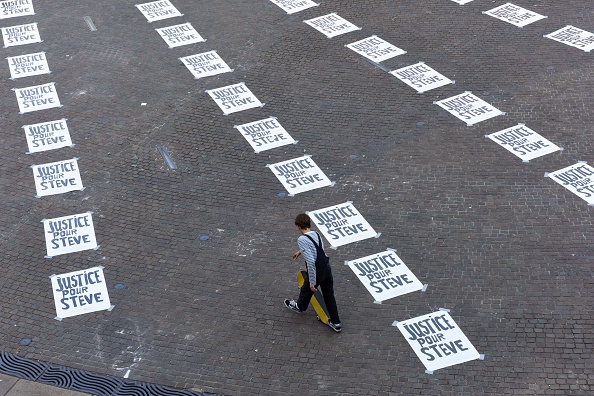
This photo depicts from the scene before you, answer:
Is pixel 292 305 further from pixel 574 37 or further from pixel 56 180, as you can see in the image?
pixel 574 37

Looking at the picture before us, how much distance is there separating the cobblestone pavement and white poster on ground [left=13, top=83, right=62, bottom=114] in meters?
0.21

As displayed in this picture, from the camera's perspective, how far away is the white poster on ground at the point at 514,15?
59.3ft

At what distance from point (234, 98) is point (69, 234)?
4829mm

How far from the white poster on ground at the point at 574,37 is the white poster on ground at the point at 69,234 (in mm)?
10979

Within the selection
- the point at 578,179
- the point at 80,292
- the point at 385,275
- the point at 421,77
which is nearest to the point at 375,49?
the point at 421,77

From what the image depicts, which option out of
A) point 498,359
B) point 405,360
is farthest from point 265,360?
point 498,359

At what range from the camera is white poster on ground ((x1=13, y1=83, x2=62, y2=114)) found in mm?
15688

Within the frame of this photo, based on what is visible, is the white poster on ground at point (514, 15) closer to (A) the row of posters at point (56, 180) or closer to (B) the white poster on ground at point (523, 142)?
(B) the white poster on ground at point (523, 142)

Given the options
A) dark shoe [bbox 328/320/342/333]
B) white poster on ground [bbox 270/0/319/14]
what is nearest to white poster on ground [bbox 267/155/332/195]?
dark shoe [bbox 328/320/342/333]

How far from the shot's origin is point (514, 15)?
18375 millimetres

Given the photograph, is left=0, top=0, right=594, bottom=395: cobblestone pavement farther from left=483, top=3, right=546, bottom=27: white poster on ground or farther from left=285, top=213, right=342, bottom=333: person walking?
left=285, top=213, right=342, bottom=333: person walking

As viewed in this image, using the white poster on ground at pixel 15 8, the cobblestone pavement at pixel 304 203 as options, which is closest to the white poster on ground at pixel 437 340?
the cobblestone pavement at pixel 304 203

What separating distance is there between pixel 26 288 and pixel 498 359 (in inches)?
265

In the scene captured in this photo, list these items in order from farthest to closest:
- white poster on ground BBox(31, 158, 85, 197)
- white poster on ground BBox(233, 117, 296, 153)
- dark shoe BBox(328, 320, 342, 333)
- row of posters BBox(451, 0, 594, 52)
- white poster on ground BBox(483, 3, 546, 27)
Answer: white poster on ground BBox(483, 3, 546, 27), row of posters BBox(451, 0, 594, 52), white poster on ground BBox(233, 117, 296, 153), white poster on ground BBox(31, 158, 85, 197), dark shoe BBox(328, 320, 342, 333)
